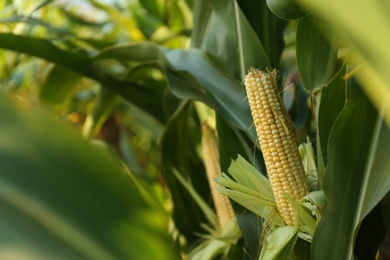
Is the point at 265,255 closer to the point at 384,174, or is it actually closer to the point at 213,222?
the point at 384,174

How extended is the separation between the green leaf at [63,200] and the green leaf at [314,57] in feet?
1.12

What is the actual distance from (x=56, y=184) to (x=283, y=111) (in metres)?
0.32

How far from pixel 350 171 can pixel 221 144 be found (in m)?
0.19

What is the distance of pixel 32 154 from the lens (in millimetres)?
218

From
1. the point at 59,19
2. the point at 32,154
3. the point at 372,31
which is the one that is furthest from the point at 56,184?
the point at 59,19

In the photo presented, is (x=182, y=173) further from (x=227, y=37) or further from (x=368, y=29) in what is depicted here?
(x=368, y=29)

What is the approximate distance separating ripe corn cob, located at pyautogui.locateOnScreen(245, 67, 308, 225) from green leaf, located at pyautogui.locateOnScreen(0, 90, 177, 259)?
0.92 feet

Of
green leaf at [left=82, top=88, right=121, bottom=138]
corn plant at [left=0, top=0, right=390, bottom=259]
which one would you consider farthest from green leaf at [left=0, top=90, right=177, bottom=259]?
green leaf at [left=82, top=88, right=121, bottom=138]

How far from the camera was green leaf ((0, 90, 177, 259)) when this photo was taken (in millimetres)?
217

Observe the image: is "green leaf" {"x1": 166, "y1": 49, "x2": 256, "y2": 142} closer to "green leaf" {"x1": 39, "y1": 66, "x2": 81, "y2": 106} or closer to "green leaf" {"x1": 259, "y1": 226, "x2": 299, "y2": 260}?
"green leaf" {"x1": 259, "y1": 226, "x2": 299, "y2": 260}

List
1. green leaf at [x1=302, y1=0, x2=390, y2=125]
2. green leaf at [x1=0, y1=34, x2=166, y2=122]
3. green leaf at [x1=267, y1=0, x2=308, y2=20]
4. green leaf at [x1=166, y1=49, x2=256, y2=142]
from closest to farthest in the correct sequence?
green leaf at [x1=302, y1=0, x2=390, y2=125]
green leaf at [x1=267, y1=0, x2=308, y2=20]
green leaf at [x1=166, y1=49, x2=256, y2=142]
green leaf at [x1=0, y1=34, x2=166, y2=122]

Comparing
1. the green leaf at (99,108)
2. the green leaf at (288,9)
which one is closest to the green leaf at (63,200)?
the green leaf at (288,9)

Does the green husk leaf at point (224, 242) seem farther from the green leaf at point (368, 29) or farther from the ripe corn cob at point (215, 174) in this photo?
the green leaf at point (368, 29)

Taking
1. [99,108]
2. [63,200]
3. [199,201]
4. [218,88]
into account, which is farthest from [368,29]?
[99,108]
